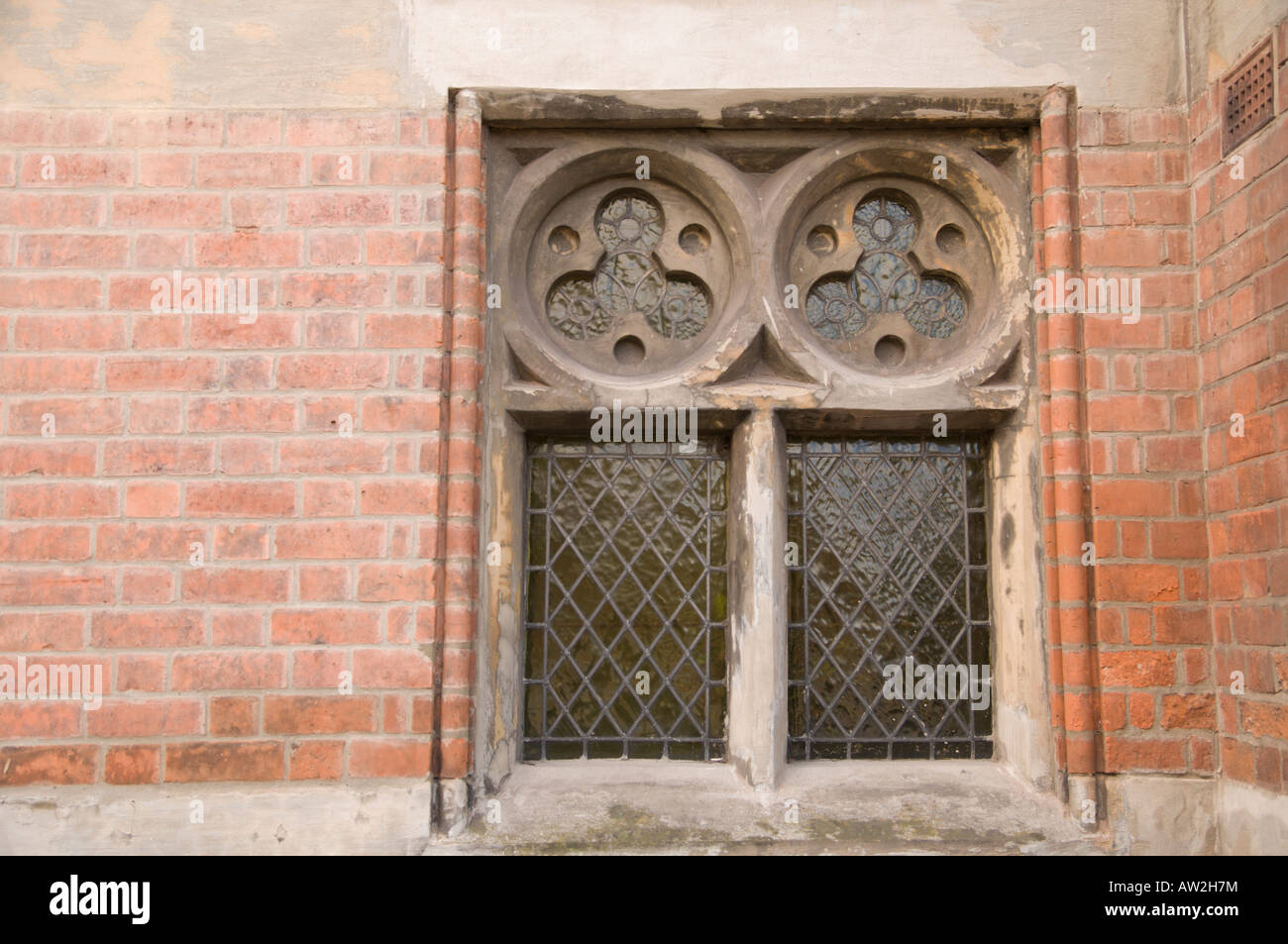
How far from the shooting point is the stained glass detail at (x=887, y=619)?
10.4ft

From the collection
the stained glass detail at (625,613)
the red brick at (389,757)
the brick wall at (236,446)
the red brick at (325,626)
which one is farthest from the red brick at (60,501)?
the stained glass detail at (625,613)

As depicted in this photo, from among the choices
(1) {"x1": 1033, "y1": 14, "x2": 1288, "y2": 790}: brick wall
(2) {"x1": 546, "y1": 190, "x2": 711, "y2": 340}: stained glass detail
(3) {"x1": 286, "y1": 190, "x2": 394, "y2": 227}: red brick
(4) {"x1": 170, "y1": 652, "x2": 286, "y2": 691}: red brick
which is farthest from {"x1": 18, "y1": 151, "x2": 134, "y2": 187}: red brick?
(1) {"x1": 1033, "y1": 14, "x2": 1288, "y2": 790}: brick wall

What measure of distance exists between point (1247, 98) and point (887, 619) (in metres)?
1.78

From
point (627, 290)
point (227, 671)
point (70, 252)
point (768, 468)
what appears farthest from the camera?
point (627, 290)

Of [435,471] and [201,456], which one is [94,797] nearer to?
[201,456]

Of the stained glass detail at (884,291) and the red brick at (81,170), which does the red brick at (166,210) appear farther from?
the stained glass detail at (884,291)

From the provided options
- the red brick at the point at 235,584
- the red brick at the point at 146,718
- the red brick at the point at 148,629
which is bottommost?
the red brick at the point at 146,718

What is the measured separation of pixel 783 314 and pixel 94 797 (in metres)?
2.45

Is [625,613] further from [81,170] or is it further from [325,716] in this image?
[81,170]

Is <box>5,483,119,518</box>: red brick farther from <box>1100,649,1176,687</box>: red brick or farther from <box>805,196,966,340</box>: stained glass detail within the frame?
<box>1100,649,1176,687</box>: red brick

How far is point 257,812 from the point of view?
2814 millimetres

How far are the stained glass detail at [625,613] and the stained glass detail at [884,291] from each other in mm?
702

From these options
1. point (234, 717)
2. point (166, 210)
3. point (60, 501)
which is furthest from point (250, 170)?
point (234, 717)

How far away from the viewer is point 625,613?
317 cm
